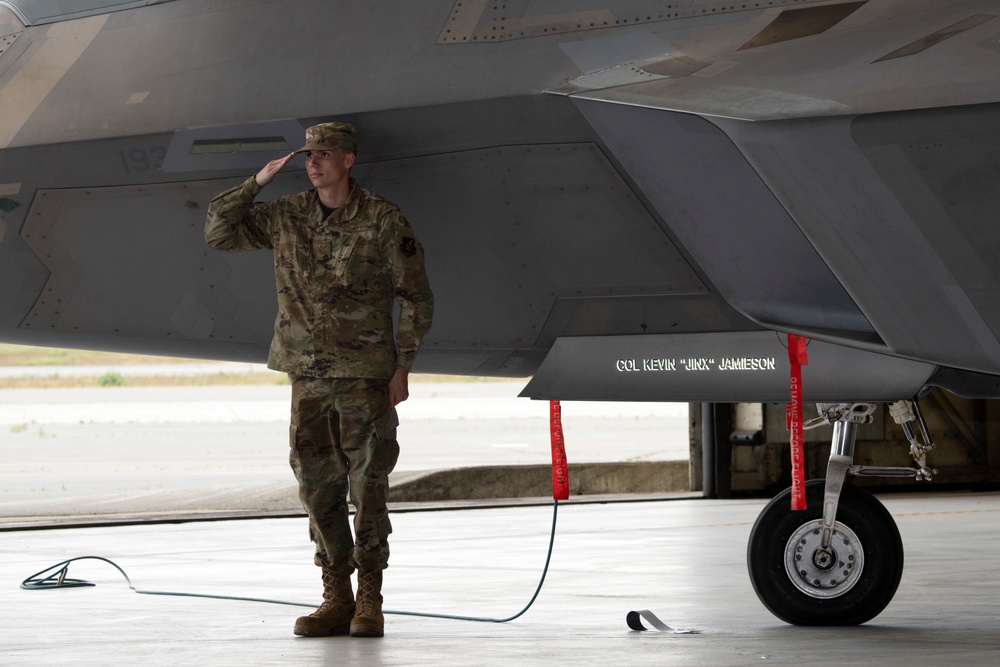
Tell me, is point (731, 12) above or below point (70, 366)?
below

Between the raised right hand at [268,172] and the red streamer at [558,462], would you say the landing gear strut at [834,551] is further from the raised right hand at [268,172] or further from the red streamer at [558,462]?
the raised right hand at [268,172]

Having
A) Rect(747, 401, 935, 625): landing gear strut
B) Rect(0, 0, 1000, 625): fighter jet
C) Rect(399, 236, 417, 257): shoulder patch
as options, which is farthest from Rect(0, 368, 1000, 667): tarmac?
Rect(399, 236, 417, 257): shoulder patch

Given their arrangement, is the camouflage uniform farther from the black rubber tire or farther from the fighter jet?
the black rubber tire

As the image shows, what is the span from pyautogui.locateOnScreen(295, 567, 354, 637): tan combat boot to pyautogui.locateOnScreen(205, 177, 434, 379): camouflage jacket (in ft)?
3.18

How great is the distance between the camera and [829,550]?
639cm

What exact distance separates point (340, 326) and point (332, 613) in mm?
1302

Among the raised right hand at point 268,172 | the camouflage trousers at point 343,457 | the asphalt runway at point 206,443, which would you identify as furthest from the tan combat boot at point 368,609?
the asphalt runway at point 206,443

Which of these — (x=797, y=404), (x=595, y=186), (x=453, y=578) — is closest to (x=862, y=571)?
(x=797, y=404)

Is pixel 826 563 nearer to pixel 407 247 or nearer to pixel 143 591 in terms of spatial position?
pixel 407 247

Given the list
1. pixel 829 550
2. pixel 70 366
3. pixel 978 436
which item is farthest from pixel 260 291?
pixel 70 366

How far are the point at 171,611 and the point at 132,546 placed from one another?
4105mm

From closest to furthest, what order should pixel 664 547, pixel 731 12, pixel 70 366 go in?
pixel 731 12 → pixel 664 547 → pixel 70 366

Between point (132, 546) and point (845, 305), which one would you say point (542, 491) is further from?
point (845, 305)

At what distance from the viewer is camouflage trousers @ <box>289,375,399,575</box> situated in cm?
581
